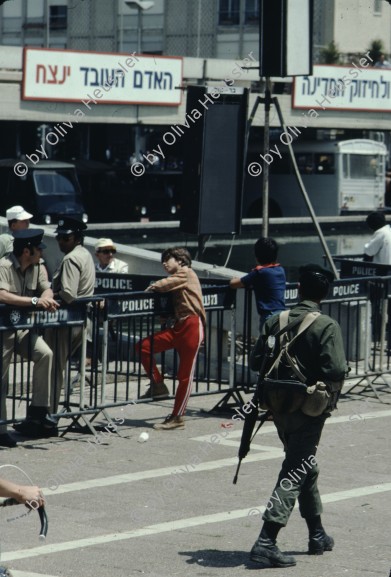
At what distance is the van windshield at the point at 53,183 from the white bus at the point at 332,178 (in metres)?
9.32

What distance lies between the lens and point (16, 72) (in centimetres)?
3775

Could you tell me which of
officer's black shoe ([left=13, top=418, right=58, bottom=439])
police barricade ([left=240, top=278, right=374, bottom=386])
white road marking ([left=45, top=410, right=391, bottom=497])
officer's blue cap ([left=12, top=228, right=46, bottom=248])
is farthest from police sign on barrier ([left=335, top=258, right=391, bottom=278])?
officer's blue cap ([left=12, top=228, right=46, bottom=248])

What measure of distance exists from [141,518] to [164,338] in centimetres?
337

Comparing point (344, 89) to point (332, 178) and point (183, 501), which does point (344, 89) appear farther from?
point (183, 501)

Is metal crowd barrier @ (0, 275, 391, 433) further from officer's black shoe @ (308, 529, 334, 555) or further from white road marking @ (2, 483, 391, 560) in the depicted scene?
officer's black shoe @ (308, 529, 334, 555)

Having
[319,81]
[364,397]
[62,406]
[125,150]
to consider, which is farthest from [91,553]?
[125,150]

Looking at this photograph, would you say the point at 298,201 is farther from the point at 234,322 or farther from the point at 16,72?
the point at 234,322

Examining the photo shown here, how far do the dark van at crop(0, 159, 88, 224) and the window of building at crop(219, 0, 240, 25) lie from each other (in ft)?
87.2

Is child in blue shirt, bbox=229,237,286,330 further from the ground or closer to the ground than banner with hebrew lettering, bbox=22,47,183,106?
closer to the ground

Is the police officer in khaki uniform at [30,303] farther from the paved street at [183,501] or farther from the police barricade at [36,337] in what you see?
the paved street at [183,501]

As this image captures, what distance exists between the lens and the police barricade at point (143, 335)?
38.2ft

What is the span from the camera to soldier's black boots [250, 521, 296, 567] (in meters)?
7.39

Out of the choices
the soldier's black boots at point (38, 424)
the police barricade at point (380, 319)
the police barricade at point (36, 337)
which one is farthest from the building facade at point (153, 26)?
the soldier's black boots at point (38, 424)

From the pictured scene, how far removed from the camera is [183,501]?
29.9 feet
